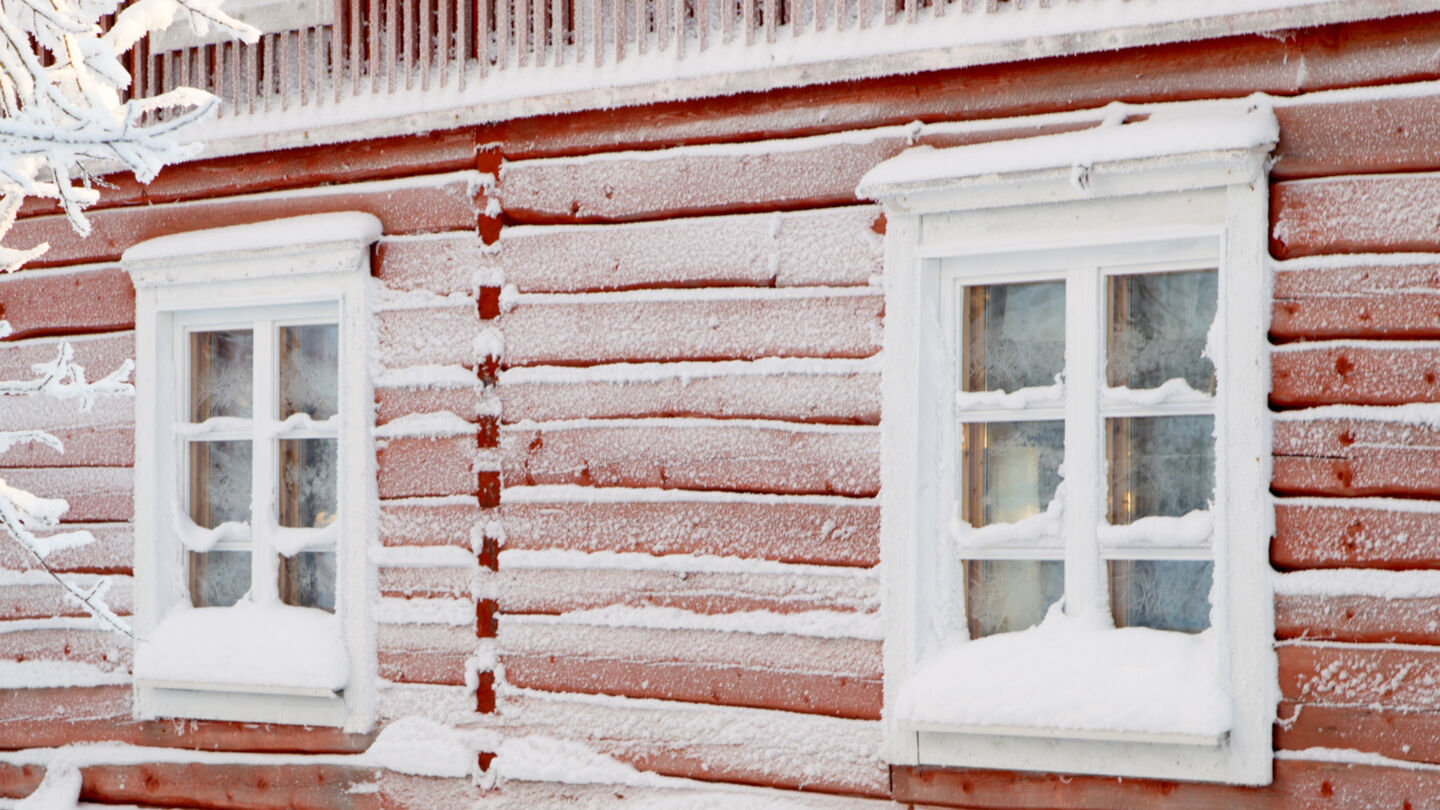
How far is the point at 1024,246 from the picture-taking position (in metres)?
4.11

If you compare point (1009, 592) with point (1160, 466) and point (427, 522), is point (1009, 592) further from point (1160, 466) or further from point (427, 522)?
point (427, 522)

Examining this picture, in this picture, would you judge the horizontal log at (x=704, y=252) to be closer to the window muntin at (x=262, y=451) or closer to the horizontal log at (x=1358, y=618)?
the window muntin at (x=262, y=451)

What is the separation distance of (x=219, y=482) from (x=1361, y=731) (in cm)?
390

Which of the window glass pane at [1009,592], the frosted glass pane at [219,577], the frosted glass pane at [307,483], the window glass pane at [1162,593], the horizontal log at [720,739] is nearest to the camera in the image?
the window glass pane at [1162,593]

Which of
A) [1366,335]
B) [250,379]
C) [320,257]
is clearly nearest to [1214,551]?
[1366,335]

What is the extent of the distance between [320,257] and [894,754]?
255 cm

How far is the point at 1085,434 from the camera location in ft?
13.3

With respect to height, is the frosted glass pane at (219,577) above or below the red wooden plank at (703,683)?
above

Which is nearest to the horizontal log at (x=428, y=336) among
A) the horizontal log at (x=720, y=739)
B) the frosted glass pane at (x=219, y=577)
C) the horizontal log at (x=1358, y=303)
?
the frosted glass pane at (x=219, y=577)

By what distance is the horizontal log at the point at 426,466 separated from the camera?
4.98m

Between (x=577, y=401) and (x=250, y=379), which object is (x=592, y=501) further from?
(x=250, y=379)

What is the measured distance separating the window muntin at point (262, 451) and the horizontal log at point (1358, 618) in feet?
10.2

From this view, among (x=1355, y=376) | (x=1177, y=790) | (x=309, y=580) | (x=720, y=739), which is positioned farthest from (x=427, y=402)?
(x=1355, y=376)

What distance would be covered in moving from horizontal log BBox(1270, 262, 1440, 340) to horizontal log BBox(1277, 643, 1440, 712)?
2.57 feet
